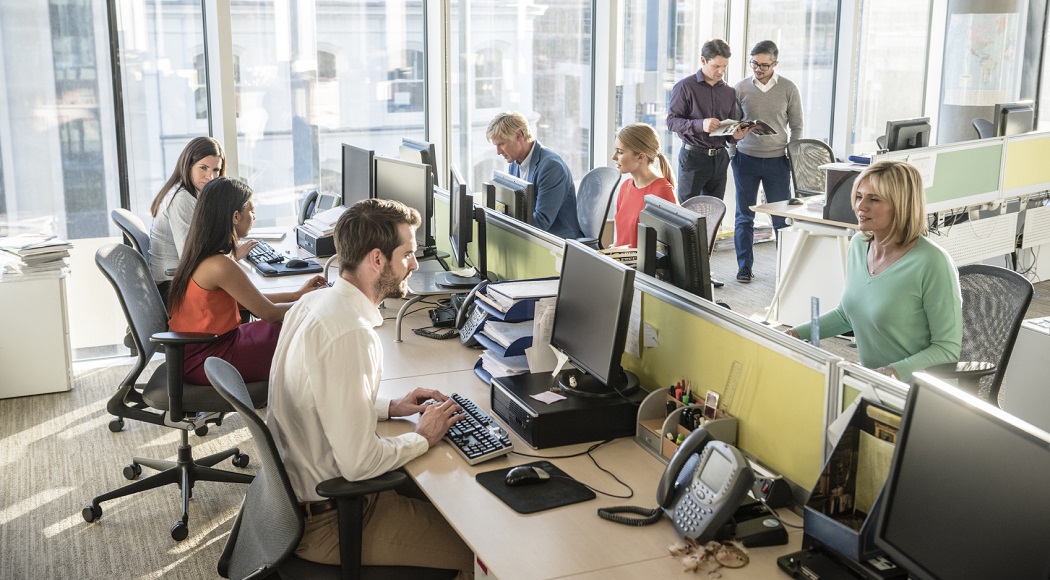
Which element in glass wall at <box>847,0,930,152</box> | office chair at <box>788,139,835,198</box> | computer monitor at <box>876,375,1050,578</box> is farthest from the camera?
glass wall at <box>847,0,930,152</box>

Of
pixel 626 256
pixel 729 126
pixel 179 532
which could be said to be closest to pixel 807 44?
pixel 729 126

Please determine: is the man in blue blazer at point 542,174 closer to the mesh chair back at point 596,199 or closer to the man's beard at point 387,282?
the mesh chair back at point 596,199

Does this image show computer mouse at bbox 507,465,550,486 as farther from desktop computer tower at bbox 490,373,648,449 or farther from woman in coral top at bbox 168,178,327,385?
woman in coral top at bbox 168,178,327,385

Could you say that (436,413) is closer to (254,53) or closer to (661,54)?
(254,53)

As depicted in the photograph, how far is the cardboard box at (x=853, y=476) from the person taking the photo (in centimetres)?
193

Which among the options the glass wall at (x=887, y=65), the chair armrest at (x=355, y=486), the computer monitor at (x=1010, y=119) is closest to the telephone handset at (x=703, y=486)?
the chair armrest at (x=355, y=486)

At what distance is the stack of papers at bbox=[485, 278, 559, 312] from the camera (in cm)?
309

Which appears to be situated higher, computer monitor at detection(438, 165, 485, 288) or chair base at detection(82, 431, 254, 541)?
computer monitor at detection(438, 165, 485, 288)

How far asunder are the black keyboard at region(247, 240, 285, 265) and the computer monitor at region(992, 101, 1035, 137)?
184 inches

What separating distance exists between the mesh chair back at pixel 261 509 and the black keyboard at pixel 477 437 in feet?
1.53

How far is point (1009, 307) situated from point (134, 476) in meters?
3.31

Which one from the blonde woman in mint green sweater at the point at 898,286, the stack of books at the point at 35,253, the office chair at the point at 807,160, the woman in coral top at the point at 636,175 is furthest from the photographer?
the office chair at the point at 807,160

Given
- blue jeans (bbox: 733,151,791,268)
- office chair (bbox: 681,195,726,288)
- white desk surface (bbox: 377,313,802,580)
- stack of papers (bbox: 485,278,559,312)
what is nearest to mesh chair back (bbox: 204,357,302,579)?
white desk surface (bbox: 377,313,802,580)

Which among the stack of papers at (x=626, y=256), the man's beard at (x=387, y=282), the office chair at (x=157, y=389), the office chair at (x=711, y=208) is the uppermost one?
the man's beard at (x=387, y=282)
